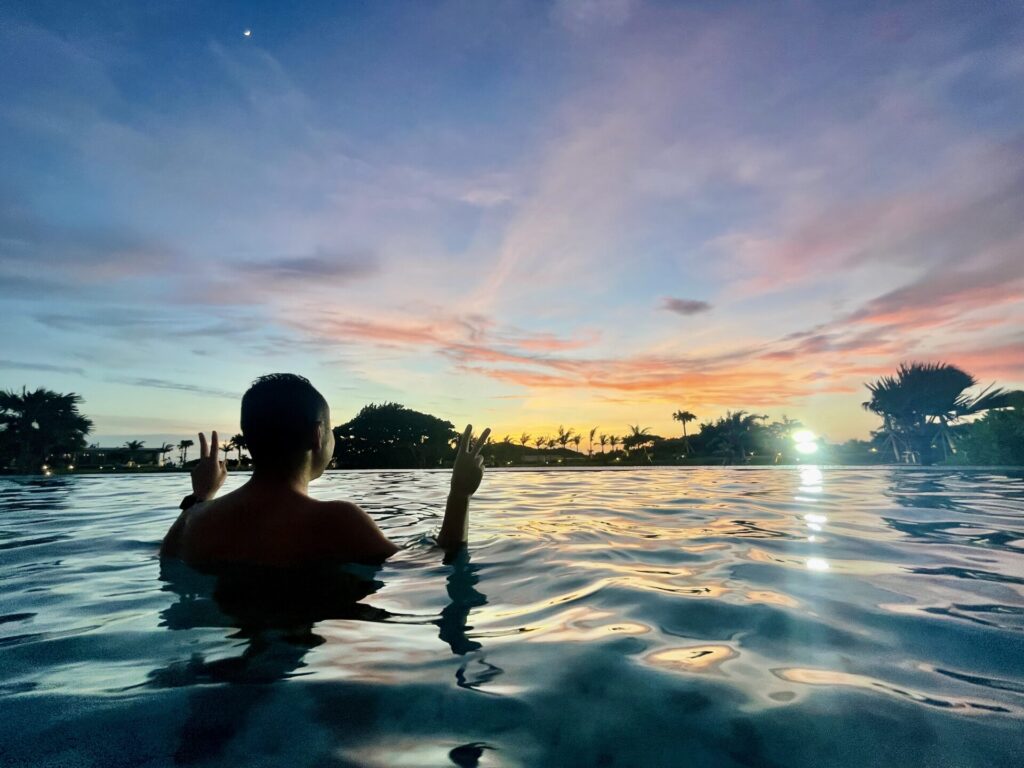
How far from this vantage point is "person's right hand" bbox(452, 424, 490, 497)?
335cm

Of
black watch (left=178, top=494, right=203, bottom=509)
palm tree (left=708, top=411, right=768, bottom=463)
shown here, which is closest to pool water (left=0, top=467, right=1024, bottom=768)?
black watch (left=178, top=494, right=203, bottom=509)

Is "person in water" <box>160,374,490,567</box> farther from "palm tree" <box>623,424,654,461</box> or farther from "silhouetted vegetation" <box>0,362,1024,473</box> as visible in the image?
"palm tree" <box>623,424,654,461</box>

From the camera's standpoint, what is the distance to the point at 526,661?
6.22 feet

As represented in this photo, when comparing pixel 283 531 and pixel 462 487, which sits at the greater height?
pixel 462 487

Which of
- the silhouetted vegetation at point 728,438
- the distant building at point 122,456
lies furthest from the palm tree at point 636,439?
the distant building at point 122,456

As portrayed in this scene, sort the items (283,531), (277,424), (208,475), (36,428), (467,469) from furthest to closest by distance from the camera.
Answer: (36,428)
(208,475)
(467,469)
(277,424)
(283,531)

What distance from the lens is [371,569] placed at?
11.0 feet

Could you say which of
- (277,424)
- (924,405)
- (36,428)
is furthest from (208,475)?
(36,428)

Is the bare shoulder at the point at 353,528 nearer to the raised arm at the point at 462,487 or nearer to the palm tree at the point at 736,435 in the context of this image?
the raised arm at the point at 462,487

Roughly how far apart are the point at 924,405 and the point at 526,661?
4619cm

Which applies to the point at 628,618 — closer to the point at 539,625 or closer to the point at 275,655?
the point at 539,625

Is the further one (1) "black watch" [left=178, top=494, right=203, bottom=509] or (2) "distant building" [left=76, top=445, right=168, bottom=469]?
(2) "distant building" [left=76, top=445, right=168, bottom=469]

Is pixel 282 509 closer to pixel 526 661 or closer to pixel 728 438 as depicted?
pixel 526 661

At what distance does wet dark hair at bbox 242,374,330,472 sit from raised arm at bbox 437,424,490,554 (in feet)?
3.06
